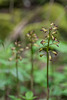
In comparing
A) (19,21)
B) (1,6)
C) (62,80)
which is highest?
(1,6)

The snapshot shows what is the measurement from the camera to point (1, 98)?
6.07 ft

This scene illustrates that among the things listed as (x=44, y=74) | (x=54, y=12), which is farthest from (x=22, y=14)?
(x=44, y=74)

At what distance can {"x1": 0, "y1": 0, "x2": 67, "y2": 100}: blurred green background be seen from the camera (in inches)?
80.9

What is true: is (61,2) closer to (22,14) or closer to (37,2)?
(37,2)

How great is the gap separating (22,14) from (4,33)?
5.35 feet

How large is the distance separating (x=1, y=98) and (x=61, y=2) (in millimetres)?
6741

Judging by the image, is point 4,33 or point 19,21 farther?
point 19,21

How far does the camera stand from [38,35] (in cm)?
369

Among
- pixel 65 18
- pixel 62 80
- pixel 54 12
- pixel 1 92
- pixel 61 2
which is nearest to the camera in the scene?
pixel 1 92

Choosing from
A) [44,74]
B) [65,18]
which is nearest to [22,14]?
[65,18]

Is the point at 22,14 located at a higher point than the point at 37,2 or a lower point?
lower

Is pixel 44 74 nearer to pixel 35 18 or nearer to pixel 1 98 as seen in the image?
pixel 1 98

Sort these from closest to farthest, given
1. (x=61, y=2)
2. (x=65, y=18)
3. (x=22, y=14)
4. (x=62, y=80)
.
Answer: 1. (x=62, y=80)
2. (x=65, y=18)
3. (x=22, y=14)
4. (x=61, y=2)

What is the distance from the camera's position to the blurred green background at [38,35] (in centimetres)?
205
